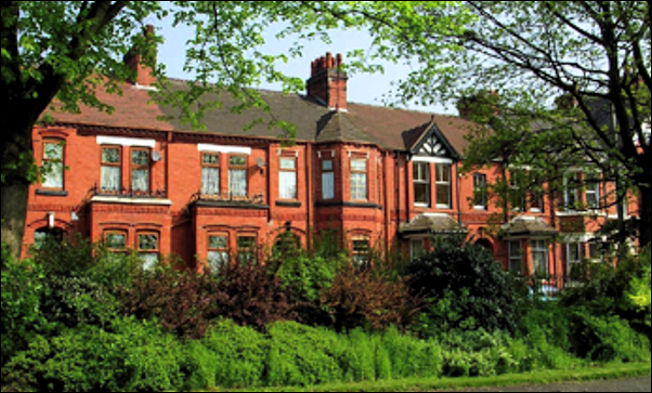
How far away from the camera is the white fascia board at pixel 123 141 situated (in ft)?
102

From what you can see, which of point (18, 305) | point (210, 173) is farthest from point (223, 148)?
point (18, 305)

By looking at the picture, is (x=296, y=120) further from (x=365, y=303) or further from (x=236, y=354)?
(x=236, y=354)

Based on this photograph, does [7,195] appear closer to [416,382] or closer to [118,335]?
[118,335]

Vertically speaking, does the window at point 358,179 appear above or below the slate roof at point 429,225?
above

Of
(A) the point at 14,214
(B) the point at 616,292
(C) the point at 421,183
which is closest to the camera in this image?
(A) the point at 14,214

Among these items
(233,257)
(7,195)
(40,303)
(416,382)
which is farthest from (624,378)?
(7,195)

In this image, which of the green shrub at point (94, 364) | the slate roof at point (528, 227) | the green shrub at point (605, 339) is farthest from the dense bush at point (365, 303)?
the slate roof at point (528, 227)

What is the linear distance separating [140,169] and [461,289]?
19893mm

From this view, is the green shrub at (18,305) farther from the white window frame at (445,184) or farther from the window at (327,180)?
the white window frame at (445,184)

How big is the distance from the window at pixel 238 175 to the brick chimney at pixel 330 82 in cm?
674

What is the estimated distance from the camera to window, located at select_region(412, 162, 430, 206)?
3803cm

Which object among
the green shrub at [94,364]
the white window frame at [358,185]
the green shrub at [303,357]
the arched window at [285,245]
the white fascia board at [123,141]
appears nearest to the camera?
the green shrub at [94,364]

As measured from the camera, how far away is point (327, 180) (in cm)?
3522

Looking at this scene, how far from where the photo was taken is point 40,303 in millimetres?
12227
